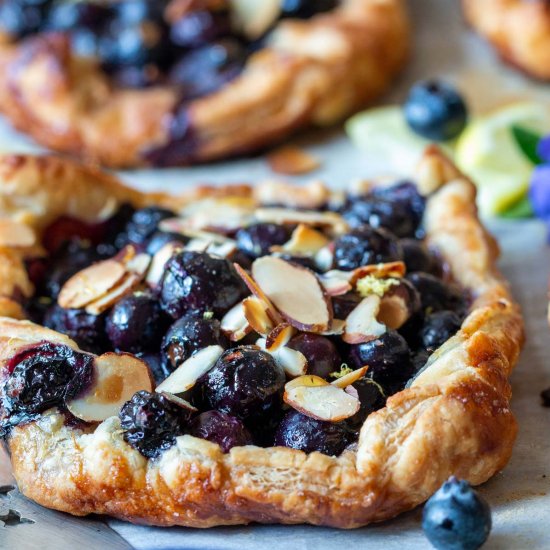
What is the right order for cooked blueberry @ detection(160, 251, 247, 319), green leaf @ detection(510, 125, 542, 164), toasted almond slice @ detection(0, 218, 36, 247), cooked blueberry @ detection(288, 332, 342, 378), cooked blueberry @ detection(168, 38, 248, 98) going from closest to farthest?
cooked blueberry @ detection(288, 332, 342, 378) < cooked blueberry @ detection(160, 251, 247, 319) < toasted almond slice @ detection(0, 218, 36, 247) < green leaf @ detection(510, 125, 542, 164) < cooked blueberry @ detection(168, 38, 248, 98)

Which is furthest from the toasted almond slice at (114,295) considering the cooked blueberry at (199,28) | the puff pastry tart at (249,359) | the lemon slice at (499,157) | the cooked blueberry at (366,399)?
the cooked blueberry at (199,28)

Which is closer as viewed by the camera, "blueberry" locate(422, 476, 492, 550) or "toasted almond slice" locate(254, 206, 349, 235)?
"blueberry" locate(422, 476, 492, 550)

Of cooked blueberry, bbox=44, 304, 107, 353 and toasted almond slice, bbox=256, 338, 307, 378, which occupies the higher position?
toasted almond slice, bbox=256, 338, 307, 378

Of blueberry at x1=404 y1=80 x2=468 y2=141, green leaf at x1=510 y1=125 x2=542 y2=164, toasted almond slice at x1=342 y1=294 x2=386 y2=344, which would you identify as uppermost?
toasted almond slice at x1=342 y1=294 x2=386 y2=344

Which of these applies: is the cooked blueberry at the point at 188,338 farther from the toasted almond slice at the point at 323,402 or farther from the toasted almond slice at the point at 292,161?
the toasted almond slice at the point at 292,161

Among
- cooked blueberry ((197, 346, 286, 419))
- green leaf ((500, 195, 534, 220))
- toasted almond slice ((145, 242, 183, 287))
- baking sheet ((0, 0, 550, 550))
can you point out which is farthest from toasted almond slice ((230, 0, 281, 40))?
cooked blueberry ((197, 346, 286, 419))

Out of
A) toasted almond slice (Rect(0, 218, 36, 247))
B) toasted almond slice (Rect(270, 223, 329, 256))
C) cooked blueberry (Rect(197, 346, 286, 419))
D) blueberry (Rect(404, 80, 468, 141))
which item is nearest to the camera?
cooked blueberry (Rect(197, 346, 286, 419))

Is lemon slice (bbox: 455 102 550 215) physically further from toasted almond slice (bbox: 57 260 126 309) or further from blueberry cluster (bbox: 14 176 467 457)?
toasted almond slice (bbox: 57 260 126 309)

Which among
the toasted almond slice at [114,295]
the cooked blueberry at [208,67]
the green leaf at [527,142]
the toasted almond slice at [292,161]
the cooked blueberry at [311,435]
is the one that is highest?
the toasted almond slice at [114,295]

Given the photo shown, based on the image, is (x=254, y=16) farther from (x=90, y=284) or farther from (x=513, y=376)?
(x=513, y=376)
